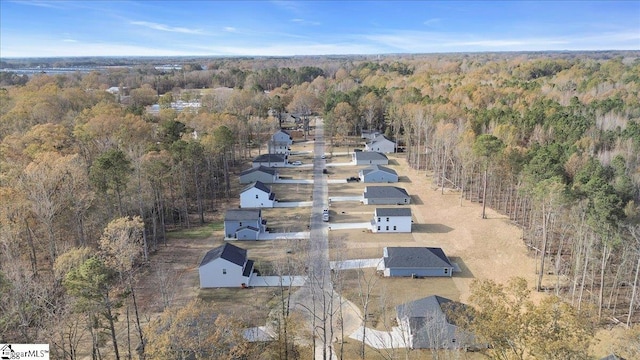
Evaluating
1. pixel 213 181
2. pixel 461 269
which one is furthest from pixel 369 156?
pixel 461 269

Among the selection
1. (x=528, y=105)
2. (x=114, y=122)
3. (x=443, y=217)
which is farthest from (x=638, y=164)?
(x=114, y=122)

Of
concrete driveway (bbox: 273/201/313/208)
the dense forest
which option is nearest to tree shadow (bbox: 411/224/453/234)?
the dense forest

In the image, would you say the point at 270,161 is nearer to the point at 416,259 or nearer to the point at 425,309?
the point at 416,259

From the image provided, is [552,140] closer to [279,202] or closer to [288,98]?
[279,202]

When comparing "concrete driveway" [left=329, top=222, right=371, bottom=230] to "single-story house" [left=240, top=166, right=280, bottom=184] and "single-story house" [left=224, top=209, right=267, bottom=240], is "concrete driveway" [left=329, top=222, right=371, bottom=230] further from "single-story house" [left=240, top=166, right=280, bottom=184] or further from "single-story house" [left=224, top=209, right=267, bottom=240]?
"single-story house" [left=240, top=166, right=280, bottom=184]

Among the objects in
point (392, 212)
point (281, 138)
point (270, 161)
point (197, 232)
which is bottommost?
point (197, 232)
